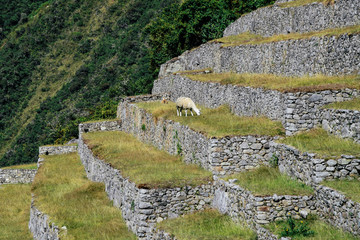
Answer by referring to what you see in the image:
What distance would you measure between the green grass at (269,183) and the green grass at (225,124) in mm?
1671

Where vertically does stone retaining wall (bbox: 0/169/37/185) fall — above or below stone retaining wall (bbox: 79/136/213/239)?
below

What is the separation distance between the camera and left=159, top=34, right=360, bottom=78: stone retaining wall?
23500mm

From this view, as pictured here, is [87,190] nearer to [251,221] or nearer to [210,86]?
[210,86]

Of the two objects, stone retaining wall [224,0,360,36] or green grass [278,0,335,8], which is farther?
green grass [278,0,335,8]

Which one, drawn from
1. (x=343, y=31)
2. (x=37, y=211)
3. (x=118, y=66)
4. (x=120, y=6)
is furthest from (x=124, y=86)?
(x=343, y=31)

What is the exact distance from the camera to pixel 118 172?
83.1 ft

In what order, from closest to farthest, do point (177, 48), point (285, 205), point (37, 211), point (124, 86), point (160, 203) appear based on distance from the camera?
1. point (285, 205)
2. point (160, 203)
3. point (37, 211)
4. point (177, 48)
5. point (124, 86)

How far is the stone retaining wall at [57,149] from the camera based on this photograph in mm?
48594

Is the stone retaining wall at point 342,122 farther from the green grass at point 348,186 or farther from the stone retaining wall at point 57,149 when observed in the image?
the stone retaining wall at point 57,149

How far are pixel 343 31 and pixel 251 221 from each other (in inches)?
425

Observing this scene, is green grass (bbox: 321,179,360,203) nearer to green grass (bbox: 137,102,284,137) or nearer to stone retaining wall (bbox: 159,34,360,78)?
green grass (bbox: 137,102,284,137)

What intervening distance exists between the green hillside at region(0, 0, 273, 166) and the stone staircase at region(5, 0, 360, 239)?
23318mm

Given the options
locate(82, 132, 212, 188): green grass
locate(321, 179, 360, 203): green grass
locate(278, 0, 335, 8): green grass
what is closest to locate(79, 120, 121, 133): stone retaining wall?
locate(82, 132, 212, 188): green grass

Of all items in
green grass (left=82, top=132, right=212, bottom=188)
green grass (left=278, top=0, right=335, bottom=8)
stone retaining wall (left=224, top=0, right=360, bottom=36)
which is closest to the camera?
green grass (left=82, top=132, right=212, bottom=188)
